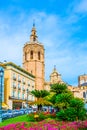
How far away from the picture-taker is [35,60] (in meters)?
83.1

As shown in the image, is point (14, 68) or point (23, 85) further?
point (23, 85)

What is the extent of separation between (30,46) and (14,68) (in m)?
20.5

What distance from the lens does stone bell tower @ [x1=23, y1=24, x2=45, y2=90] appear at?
8312 cm

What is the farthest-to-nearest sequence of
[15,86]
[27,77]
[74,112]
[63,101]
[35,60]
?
[35,60]
[27,77]
[15,86]
[63,101]
[74,112]

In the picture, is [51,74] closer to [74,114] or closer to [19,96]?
[19,96]

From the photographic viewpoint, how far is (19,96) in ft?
220

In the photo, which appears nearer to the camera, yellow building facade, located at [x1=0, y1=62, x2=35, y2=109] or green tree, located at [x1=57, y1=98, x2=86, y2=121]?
green tree, located at [x1=57, y1=98, x2=86, y2=121]

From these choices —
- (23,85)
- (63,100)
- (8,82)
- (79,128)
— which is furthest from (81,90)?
(79,128)

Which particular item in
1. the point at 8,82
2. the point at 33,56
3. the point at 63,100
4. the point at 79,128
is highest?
the point at 33,56

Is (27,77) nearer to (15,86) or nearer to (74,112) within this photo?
(15,86)

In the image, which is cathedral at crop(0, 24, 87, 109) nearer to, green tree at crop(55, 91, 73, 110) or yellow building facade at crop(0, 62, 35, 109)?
yellow building facade at crop(0, 62, 35, 109)

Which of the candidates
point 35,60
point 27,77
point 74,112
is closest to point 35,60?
point 35,60

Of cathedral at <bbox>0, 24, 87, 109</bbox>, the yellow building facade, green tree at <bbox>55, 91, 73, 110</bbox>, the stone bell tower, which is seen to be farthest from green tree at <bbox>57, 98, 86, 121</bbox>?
the stone bell tower

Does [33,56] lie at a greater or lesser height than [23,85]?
greater
